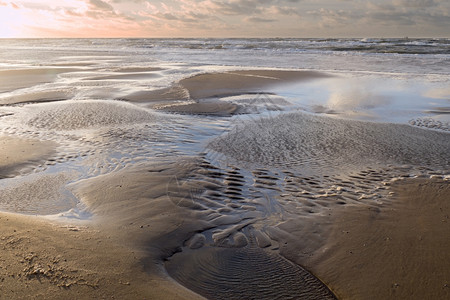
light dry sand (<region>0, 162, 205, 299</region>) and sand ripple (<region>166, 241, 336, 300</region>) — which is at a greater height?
light dry sand (<region>0, 162, 205, 299</region>)

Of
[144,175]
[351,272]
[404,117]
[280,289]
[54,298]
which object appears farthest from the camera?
[404,117]

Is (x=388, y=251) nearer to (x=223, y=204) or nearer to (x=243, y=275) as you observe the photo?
(x=243, y=275)

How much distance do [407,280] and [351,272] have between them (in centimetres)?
46

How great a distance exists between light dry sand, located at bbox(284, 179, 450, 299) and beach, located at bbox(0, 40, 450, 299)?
0.02 m

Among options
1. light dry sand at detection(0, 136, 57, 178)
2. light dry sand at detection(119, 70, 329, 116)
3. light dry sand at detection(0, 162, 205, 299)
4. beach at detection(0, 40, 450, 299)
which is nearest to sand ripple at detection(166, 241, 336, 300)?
beach at detection(0, 40, 450, 299)

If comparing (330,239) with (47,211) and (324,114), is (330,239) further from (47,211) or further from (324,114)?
(324,114)

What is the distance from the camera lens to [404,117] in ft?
Result: 30.7

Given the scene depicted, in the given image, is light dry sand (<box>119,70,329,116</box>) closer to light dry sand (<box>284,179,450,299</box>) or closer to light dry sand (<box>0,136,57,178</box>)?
light dry sand (<box>0,136,57,178</box>)

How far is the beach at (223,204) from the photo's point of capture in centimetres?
288

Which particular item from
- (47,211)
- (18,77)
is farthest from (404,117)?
(18,77)

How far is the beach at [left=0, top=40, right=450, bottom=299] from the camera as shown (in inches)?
113

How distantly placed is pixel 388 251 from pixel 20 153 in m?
6.14

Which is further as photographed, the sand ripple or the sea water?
the sea water

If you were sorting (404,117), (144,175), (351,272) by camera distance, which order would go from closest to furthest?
(351,272) < (144,175) < (404,117)
